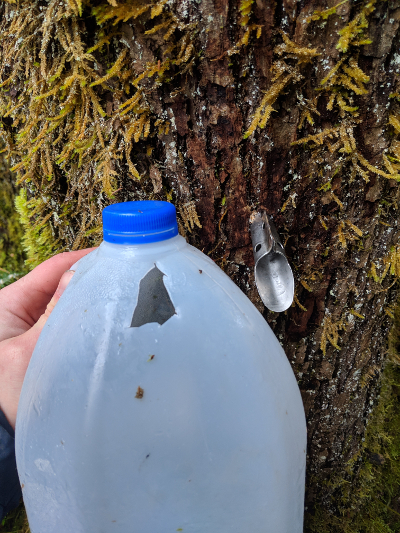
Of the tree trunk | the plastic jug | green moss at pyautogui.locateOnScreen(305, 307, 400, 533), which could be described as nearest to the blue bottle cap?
the plastic jug

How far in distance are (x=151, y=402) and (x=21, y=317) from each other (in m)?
0.83

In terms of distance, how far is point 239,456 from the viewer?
722 millimetres

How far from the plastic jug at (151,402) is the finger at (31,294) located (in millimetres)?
493

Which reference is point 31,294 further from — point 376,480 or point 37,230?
point 376,480

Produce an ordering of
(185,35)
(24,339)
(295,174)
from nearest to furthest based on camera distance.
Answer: (185,35) < (295,174) < (24,339)

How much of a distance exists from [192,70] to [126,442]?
85 centimetres

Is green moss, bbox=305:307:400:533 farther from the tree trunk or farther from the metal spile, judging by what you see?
the metal spile

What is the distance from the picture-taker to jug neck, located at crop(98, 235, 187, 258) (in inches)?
29.1

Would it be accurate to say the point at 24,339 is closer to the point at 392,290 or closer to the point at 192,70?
the point at 192,70

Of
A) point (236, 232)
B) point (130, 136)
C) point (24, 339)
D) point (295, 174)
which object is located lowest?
point (24, 339)

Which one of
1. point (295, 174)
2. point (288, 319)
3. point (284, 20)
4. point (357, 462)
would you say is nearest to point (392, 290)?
point (288, 319)

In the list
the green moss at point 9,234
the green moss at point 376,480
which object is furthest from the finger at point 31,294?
the green moss at point 376,480

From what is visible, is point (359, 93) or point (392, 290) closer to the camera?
point (359, 93)

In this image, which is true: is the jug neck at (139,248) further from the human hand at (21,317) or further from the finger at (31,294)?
the finger at (31,294)
